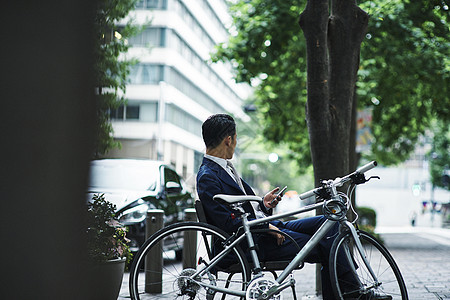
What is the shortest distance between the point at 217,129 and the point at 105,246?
1523 mm

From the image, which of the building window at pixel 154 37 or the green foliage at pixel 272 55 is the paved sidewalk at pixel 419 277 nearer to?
the green foliage at pixel 272 55

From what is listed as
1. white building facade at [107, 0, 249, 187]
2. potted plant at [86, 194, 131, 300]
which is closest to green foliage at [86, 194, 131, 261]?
potted plant at [86, 194, 131, 300]

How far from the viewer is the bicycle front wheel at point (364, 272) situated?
425cm

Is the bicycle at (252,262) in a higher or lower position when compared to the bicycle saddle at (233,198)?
lower

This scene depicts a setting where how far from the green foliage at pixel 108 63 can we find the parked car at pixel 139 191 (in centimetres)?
89

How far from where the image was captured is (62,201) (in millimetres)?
3334

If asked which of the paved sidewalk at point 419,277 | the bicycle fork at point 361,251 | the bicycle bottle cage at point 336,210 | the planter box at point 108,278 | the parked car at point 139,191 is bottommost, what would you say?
the paved sidewalk at point 419,277

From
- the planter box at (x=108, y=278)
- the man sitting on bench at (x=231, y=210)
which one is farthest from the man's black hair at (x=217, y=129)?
the planter box at (x=108, y=278)

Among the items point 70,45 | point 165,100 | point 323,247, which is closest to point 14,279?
point 70,45

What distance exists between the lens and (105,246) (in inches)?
214

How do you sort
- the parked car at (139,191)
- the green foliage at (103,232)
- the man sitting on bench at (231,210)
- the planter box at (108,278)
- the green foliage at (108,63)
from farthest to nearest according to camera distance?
the parked car at (139,191)
the green foliage at (103,232)
the planter box at (108,278)
the man sitting on bench at (231,210)
the green foliage at (108,63)

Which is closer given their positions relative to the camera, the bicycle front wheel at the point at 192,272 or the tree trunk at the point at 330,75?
the bicycle front wheel at the point at 192,272

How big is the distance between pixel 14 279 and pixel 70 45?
3.90 ft

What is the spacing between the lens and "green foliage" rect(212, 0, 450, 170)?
48.2 ft
